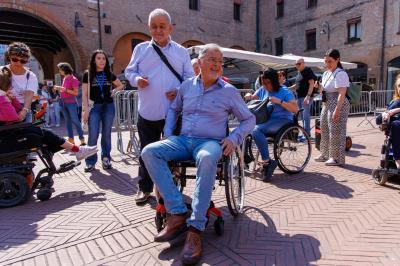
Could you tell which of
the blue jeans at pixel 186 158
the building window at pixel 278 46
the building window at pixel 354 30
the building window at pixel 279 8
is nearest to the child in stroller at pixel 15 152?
the blue jeans at pixel 186 158

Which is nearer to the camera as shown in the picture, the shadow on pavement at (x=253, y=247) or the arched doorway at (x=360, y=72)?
the shadow on pavement at (x=253, y=247)

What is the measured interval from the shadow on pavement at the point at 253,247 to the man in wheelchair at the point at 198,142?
166 millimetres

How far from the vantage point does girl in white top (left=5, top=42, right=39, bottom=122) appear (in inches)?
164

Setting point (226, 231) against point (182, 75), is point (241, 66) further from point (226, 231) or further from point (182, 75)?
point (226, 231)

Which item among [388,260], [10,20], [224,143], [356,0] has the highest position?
[356,0]

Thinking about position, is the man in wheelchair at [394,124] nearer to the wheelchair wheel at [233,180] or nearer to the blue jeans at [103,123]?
the wheelchair wheel at [233,180]

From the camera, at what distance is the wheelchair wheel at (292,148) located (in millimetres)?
4621

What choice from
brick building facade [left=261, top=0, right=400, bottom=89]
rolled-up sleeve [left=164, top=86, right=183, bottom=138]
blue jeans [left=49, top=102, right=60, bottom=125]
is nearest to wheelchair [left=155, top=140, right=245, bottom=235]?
rolled-up sleeve [left=164, top=86, right=183, bottom=138]

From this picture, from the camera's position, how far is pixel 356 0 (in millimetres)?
20547

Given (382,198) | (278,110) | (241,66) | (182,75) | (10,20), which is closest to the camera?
(182,75)

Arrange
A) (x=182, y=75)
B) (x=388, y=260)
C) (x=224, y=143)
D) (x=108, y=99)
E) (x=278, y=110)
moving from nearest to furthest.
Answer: (x=388, y=260)
(x=224, y=143)
(x=182, y=75)
(x=278, y=110)
(x=108, y=99)

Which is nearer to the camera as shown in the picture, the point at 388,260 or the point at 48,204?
the point at 388,260

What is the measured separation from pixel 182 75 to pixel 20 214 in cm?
227

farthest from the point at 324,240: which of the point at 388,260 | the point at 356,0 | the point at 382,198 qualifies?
the point at 356,0
